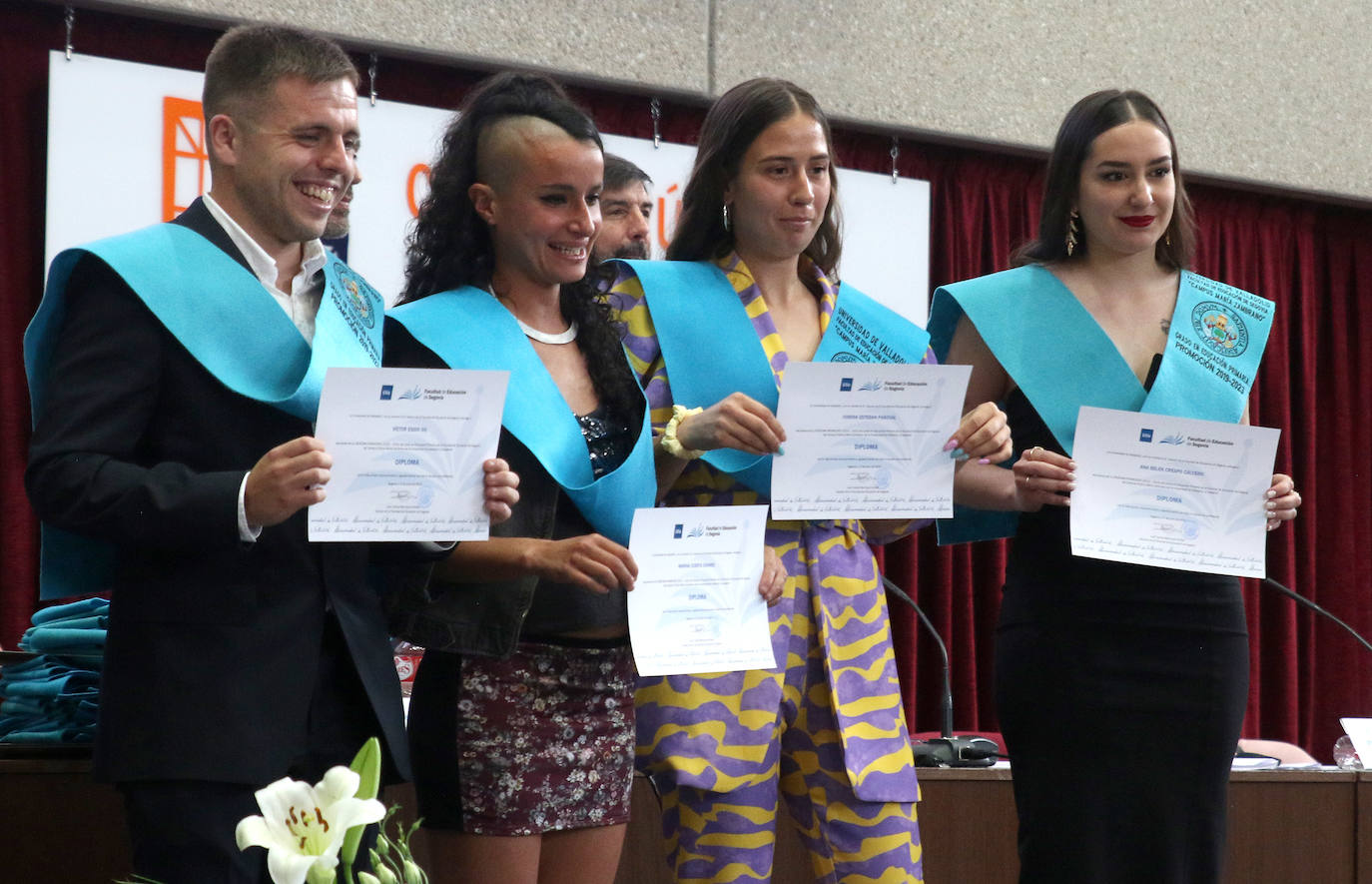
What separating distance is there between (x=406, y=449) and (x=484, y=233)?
488mm

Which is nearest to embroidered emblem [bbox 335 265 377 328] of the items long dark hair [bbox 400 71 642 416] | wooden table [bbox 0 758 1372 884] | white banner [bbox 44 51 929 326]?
long dark hair [bbox 400 71 642 416]

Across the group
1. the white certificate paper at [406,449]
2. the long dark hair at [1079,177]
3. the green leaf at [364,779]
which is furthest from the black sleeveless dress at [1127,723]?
the green leaf at [364,779]

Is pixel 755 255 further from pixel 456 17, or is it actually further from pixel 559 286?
pixel 456 17

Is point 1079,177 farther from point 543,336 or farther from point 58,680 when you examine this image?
point 58,680

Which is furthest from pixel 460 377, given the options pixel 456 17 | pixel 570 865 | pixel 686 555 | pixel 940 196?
pixel 940 196

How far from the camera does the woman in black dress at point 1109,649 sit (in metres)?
2.08

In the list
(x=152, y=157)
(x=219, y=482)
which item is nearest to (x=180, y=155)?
(x=152, y=157)

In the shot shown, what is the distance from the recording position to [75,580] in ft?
5.57

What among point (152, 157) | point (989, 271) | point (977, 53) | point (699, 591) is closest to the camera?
point (699, 591)

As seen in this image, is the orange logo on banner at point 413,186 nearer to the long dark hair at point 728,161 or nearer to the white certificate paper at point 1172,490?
the long dark hair at point 728,161

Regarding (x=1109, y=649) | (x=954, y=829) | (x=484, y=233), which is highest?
(x=484, y=233)

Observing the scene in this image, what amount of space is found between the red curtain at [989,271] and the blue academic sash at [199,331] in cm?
250

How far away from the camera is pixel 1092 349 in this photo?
7.27 feet

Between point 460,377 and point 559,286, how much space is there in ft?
1.56
